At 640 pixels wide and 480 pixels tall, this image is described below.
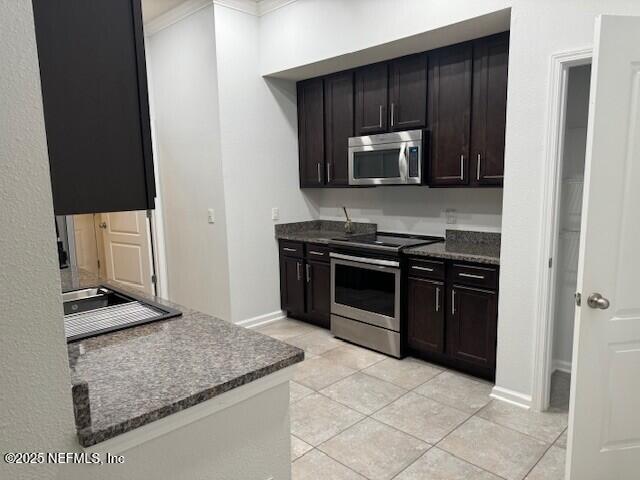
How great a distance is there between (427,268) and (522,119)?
1.20 m

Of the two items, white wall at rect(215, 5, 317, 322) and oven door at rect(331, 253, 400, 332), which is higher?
white wall at rect(215, 5, 317, 322)

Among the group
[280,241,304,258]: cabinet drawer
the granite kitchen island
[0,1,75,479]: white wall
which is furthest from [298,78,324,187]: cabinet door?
[0,1,75,479]: white wall

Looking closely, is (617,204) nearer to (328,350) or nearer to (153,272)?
(328,350)

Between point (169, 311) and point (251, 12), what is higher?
point (251, 12)

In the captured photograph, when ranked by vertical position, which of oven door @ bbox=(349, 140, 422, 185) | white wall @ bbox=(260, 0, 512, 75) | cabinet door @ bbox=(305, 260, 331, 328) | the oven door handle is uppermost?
white wall @ bbox=(260, 0, 512, 75)

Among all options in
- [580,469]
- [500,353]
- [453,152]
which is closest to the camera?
[580,469]

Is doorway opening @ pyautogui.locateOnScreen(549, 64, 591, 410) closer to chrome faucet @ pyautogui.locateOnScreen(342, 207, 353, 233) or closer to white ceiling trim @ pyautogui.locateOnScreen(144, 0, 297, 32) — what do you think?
chrome faucet @ pyautogui.locateOnScreen(342, 207, 353, 233)

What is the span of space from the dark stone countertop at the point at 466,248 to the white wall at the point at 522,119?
0.23 meters

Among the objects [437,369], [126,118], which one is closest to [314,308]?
[437,369]

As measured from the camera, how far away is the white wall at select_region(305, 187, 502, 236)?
3521mm

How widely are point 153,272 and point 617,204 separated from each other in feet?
14.1

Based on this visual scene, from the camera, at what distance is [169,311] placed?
1755 millimetres

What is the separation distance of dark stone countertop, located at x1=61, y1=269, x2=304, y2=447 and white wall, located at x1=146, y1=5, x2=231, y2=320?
2.62 m

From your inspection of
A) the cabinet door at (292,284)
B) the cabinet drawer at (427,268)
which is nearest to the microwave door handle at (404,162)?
the cabinet drawer at (427,268)
